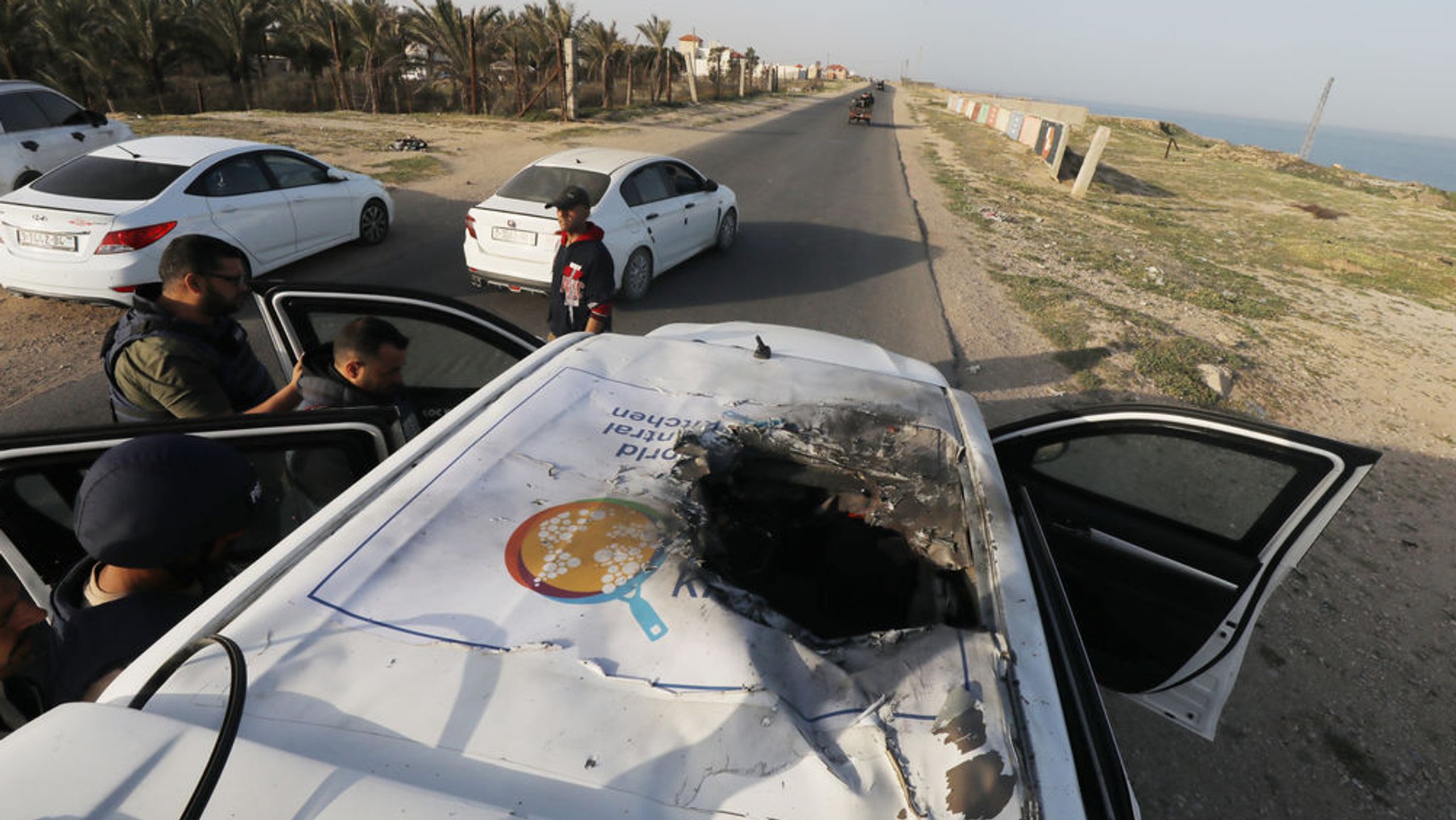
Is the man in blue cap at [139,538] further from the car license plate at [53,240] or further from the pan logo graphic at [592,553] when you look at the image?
the car license plate at [53,240]

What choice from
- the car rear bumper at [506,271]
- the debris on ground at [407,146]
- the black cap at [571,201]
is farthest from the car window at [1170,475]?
the debris on ground at [407,146]

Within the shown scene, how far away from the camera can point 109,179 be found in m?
6.08

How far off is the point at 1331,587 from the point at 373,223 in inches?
395

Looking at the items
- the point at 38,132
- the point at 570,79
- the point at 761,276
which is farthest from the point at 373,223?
the point at 570,79

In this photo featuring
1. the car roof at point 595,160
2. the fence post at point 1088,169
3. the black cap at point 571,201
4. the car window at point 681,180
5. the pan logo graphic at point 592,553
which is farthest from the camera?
the fence post at point 1088,169

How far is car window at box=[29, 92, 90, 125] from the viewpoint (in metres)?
9.26

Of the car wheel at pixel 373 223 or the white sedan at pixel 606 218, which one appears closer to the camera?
the white sedan at pixel 606 218

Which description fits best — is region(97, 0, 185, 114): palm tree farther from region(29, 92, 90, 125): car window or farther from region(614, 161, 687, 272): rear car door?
region(614, 161, 687, 272): rear car door

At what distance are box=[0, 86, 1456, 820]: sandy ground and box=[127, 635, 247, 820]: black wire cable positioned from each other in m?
3.17

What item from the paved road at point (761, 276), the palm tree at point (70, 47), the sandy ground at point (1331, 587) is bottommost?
the sandy ground at point (1331, 587)

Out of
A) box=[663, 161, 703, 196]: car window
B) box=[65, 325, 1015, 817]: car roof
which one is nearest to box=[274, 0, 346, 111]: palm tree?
box=[663, 161, 703, 196]: car window

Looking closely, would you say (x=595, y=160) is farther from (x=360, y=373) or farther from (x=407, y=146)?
(x=407, y=146)

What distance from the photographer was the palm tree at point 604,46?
3002 cm

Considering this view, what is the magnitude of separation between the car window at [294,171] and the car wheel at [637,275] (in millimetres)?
3800
